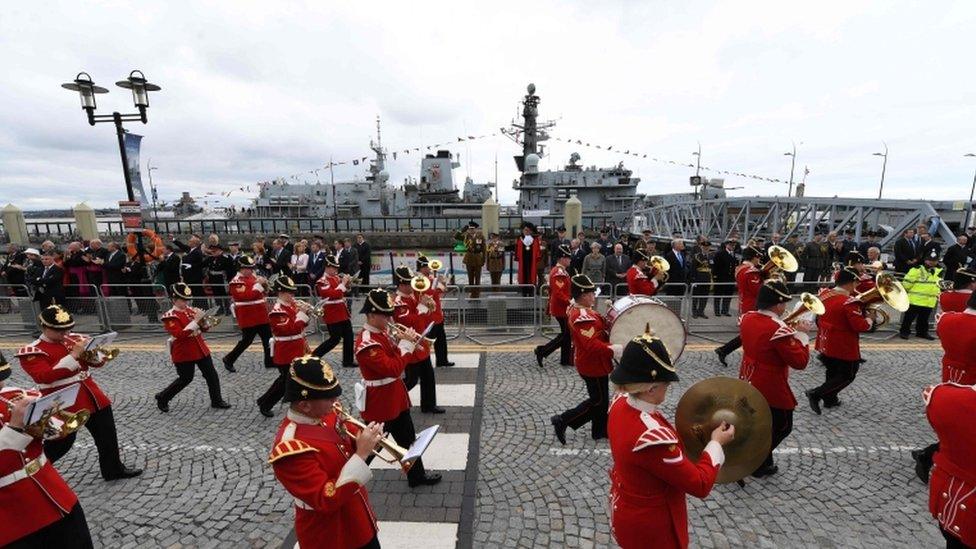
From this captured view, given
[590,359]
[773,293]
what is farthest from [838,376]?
[590,359]

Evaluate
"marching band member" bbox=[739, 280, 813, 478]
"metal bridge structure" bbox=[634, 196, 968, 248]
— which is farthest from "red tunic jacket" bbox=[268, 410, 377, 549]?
"metal bridge structure" bbox=[634, 196, 968, 248]

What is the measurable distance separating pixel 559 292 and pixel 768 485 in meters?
4.32

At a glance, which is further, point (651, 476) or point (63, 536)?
point (63, 536)

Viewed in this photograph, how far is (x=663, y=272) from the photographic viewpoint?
8.63 m

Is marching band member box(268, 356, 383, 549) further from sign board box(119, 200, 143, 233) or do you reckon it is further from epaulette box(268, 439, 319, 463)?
sign board box(119, 200, 143, 233)

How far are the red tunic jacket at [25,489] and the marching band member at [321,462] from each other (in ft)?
5.75

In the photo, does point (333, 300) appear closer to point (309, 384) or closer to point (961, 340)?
point (309, 384)

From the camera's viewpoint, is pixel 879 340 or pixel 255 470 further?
pixel 879 340

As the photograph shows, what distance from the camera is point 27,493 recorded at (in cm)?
292

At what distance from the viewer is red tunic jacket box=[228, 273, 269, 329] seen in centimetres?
784

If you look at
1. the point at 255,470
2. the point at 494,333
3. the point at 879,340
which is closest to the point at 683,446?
the point at 255,470

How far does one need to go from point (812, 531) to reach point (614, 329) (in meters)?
2.64

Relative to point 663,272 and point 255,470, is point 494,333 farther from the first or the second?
point 255,470

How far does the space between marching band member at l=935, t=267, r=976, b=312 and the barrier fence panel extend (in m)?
6.78
